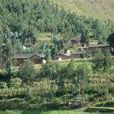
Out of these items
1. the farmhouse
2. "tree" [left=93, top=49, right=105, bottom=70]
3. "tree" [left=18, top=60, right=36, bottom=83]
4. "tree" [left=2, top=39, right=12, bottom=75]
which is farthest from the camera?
the farmhouse

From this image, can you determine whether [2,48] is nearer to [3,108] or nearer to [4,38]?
[4,38]

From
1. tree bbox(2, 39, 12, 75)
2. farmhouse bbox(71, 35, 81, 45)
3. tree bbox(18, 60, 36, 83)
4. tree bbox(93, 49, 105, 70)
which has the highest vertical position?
farmhouse bbox(71, 35, 81, 45)

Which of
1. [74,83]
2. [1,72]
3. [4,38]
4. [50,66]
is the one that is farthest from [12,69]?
[4,38]

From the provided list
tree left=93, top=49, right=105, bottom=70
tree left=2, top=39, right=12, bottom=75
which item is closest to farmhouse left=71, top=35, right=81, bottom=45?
tree left=2, top=39, right=12, bottom=75

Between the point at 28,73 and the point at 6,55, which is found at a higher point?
the point at 6,55

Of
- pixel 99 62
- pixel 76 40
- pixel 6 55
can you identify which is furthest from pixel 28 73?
pixel 76 40

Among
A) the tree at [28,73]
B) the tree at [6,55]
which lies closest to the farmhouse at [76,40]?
the tree at [6,55]

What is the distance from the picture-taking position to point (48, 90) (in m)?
127

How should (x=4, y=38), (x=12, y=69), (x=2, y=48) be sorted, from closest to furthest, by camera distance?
(x=12, y=69) → (x=2, y=48) → (x=4, y=38)

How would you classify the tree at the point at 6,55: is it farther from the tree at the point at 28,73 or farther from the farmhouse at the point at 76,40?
the farmhouse at the point at 76,40

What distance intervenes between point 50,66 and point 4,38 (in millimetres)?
59042

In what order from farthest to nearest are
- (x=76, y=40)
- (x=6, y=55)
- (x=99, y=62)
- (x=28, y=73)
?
(x=76, y=40)
(x=6, y=55)
(x=99, y=62)
(x=28, y=73)

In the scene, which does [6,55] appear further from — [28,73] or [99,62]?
[99,62]

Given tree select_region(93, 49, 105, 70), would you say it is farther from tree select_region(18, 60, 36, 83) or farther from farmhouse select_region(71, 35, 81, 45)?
farmhouse select_region(71, 35, 81, 45)
